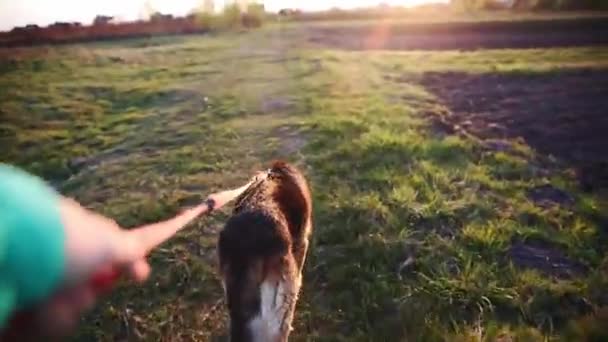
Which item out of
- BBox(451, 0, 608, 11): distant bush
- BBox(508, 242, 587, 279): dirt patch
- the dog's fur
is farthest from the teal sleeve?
BBox(451, 0, 608, 11): distant bush

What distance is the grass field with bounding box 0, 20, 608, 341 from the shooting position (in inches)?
216

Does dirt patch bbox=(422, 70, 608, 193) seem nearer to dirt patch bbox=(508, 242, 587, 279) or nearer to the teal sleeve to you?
dirt patch bbox=(508, 242, 587, 279)

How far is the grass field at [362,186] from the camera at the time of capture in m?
5.50

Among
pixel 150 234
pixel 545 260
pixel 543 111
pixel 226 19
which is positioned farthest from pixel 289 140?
pixel 226 19

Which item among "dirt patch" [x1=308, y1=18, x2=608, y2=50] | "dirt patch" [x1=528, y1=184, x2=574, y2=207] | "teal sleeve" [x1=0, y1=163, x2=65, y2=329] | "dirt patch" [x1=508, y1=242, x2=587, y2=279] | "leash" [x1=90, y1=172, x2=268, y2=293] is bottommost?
"dirt patch" [x1=508, y1=242, x2=587, y2=279]

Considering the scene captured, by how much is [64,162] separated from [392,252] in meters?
6.09

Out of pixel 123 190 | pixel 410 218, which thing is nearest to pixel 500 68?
pixel 410 218

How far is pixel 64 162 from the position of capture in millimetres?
10070

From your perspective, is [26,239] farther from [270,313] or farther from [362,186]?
[362,186]

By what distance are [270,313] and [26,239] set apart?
3290mm

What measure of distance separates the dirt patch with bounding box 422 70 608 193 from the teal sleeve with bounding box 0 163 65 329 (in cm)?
723

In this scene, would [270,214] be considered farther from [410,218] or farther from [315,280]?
[410,218]

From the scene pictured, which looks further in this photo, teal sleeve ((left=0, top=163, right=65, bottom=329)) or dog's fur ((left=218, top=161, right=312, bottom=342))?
dog's fur ((left=218, top=161, right=312, bottom=342))

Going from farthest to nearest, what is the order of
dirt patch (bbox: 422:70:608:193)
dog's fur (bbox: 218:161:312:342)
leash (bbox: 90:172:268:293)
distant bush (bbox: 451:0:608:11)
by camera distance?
distant bush (bbox: 451:0:608:11), dirt patch (bbox: 422:70:608:193), dog's fur (bbox: 218:161:312:342), leash (bbox: 90:172:268:293)
